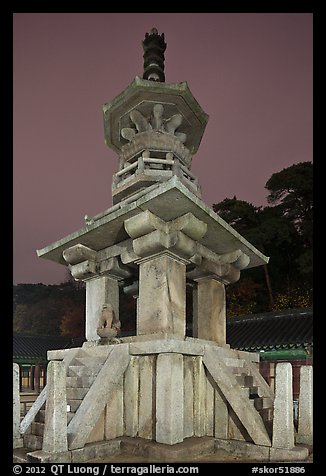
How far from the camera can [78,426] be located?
5.50 metres

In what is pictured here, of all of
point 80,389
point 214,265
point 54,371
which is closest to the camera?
point 54,371

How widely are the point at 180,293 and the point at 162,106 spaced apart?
406 centimetres

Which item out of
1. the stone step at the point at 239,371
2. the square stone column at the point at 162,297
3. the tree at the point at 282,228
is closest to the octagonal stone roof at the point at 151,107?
the square stone column at the point at 162,297

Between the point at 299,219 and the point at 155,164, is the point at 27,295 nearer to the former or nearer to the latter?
the point at 299,219

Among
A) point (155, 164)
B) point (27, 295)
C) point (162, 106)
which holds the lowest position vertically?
point (27, 295)

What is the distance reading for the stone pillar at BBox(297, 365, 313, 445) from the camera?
6418mm

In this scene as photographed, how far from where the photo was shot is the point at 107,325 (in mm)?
7328

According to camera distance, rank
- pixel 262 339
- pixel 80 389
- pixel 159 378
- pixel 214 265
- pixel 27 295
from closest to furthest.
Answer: pixel 159 378 → pixel 80 389 → pixel 214 265 → pixel 262 339 → pixel 27 295

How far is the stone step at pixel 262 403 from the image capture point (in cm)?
694

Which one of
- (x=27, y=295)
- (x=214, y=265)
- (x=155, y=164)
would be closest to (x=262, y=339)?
(x=214, y=265)

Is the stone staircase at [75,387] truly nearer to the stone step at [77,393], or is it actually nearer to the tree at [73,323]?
the stone step at [77,393]

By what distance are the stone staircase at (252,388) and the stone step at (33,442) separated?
3305 millimetres

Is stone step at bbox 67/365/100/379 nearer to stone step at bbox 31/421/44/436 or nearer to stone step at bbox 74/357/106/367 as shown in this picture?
stone step at bbox 74/357/106/367

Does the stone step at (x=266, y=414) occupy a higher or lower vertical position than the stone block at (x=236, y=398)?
lower
